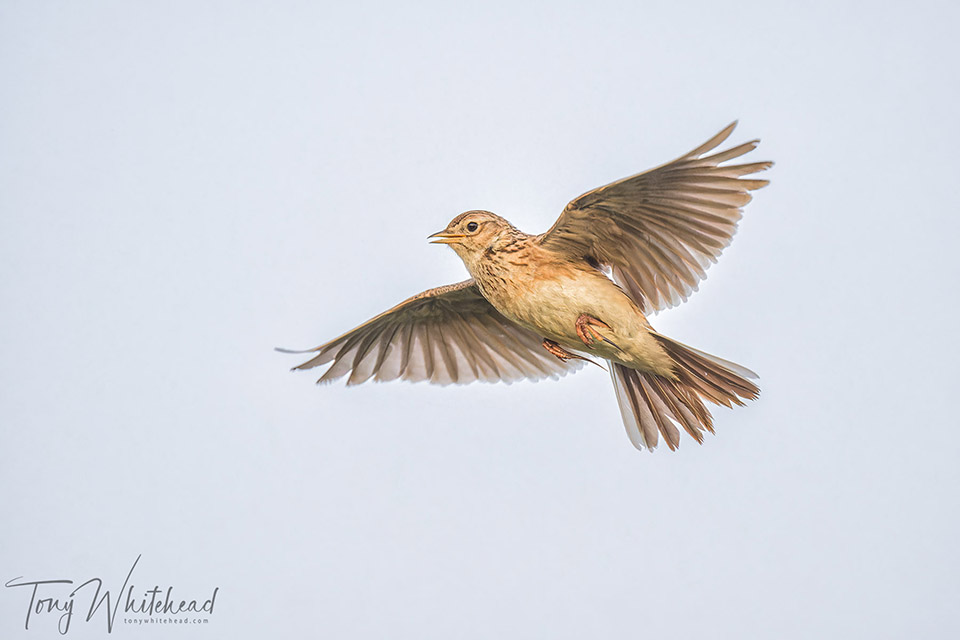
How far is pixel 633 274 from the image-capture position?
12.1ft

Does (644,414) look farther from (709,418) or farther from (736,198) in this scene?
(736,198)

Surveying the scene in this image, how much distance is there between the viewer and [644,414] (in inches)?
151

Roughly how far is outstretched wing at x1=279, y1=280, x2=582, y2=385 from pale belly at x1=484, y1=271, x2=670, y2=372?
2.17ft

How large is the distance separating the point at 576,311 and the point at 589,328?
0.07 meters

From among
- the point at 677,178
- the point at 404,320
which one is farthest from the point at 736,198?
the point at 404,320

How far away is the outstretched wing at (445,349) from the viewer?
4.21 meters

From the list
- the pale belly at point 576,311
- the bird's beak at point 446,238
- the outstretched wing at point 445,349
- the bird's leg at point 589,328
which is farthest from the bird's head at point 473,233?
the outstretched wing at point 445,349

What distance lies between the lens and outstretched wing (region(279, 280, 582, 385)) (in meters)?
4.21

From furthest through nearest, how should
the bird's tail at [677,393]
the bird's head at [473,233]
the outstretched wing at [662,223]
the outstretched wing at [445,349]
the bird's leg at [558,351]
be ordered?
the outstretched wing at [445,349]
the bird's leg at [558,351]
the bird's head at [473,233]
the bird's tail at [677,393]
the outstretched wing at [662,223]

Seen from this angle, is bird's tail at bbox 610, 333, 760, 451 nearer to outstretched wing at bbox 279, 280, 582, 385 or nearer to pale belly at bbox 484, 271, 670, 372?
pale belly at bbox 484, 271, 670, 372

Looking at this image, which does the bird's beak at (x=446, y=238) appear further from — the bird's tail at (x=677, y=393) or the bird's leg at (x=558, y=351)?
the bird's tail at (x=677, y=393)

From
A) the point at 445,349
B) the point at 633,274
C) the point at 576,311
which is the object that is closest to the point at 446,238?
the point at 576,311

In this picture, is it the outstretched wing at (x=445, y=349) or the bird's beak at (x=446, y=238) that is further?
the outstretched wing at (x=445, y=349)

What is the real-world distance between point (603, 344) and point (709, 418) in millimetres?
529
